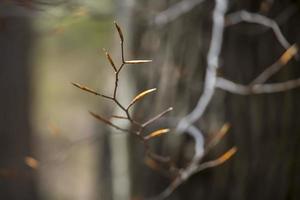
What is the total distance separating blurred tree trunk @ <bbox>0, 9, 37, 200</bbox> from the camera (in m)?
5.63

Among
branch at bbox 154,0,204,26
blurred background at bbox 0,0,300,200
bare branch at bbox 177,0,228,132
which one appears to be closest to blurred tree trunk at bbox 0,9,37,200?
blurred background at bbox 0,0,300,200

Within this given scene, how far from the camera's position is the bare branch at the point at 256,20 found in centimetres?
215

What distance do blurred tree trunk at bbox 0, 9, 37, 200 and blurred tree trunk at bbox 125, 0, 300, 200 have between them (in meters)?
3.38

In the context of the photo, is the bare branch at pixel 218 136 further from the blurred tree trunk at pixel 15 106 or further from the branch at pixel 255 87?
the blurred tree trunk at pixel 15 106

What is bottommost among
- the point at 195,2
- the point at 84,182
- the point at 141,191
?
the point at 84,182

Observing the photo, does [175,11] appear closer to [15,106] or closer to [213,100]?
[213,100]

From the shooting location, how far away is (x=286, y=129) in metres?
2.28

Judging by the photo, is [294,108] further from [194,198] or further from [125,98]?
[125,98]

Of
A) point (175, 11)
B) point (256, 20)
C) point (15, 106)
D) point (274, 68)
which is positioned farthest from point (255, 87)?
point (15, 106)

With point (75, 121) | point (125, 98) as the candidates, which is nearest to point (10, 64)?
point (125, 98)

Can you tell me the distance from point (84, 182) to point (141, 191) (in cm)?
719

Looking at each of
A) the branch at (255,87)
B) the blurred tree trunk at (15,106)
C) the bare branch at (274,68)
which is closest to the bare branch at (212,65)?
the branch at (255,87)

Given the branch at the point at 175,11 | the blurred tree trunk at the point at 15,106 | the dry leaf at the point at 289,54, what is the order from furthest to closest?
the blurred tree trunk at the point at 15,106 < the branch at the point at 175,11 < the dry leaf at the point at 289,54

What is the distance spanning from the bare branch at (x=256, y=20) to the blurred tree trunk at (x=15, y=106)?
3514mm
